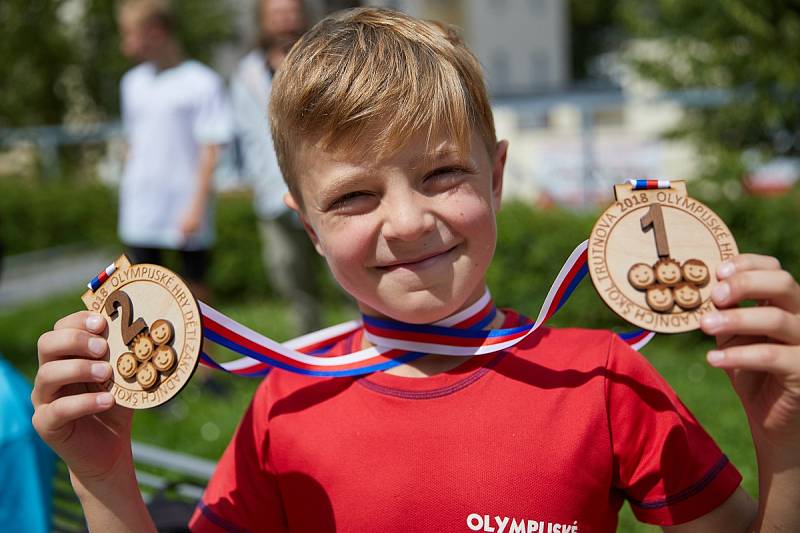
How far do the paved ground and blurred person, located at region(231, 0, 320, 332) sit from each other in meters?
3.78

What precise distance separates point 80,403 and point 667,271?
2.75 ft

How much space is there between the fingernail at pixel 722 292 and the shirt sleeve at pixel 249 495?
0.80m

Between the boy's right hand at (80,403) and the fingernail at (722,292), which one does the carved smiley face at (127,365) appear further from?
the fingernail at (722,292)

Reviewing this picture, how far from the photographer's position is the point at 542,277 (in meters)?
5.71

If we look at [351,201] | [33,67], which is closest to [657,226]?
[351,201]

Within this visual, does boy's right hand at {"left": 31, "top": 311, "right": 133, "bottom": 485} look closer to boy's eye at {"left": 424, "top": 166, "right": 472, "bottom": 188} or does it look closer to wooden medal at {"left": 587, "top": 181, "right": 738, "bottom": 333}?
boy's eye at {"left": 424, "top": 166, "right": 472, "bottom": 188}

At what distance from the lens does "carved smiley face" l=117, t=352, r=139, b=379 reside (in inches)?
48.5

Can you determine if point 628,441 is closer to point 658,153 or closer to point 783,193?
point 783,193

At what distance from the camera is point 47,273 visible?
10.2 m

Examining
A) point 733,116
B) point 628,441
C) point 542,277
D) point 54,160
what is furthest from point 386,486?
point 54,160

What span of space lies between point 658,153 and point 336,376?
7208 mm

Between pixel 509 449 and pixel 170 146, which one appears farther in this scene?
pixel 170 146

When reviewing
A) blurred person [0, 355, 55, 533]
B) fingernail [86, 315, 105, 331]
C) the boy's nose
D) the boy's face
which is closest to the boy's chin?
the boy's face

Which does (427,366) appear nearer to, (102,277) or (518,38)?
(102,277)
